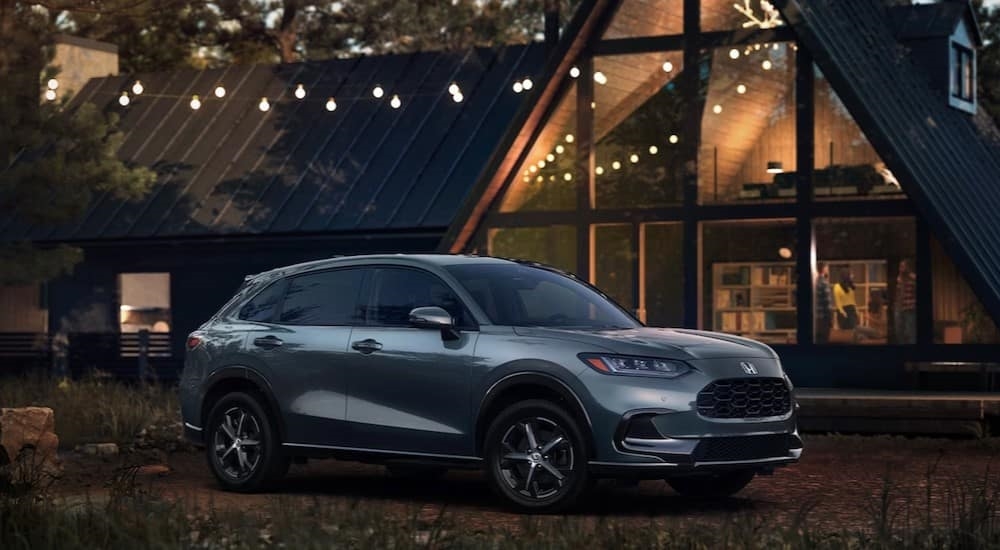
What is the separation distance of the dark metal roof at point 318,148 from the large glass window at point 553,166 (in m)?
3.58

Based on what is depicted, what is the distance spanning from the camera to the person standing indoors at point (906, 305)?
874 inches

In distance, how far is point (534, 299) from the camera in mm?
13094

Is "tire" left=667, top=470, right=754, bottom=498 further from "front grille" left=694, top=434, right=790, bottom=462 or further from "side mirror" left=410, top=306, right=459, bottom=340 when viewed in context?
"side mirror" left=410, top=306, right=459, bottom=340

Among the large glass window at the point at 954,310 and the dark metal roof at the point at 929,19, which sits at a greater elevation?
the dark metal roof at the point at 929,19

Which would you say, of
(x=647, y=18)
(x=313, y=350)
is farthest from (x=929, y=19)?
(x=313, y=350)

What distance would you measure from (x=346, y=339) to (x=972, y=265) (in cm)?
1037

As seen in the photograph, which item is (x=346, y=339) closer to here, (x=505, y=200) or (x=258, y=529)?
(x=258, y=529)

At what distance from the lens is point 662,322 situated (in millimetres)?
24141

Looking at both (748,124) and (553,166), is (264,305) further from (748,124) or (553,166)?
(748,124)

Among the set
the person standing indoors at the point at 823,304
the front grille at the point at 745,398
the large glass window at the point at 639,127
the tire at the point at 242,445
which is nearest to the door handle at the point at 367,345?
the tire at the point at 242,445

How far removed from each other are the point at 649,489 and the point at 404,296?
8.93 ft

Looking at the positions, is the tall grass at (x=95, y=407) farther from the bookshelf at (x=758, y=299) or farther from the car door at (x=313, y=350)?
the bookshelf at (x=758, y=299)

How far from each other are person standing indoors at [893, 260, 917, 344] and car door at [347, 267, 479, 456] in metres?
10.8

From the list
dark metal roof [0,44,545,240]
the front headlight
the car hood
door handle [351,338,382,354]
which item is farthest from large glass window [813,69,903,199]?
the front headlight
